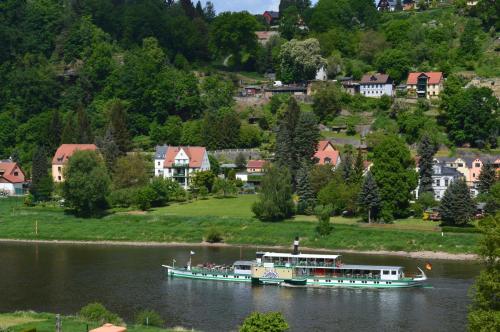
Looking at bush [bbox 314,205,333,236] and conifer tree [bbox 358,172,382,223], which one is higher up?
conifer tree [bbox 358,172,382,223]

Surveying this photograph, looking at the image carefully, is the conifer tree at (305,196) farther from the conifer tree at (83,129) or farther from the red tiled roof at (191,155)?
the conifer tree at (83,129)

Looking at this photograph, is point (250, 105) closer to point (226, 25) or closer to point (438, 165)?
point (226, 25)

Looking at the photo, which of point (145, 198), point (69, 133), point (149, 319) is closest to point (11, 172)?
point (69, 133)

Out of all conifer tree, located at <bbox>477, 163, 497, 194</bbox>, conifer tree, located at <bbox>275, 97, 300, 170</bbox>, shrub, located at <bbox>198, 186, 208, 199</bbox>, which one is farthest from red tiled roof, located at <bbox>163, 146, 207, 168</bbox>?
conifer tree, located at <bbox>477, 163, 497, 194</bbox>

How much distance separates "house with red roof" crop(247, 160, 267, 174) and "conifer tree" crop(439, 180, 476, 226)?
29.0 m

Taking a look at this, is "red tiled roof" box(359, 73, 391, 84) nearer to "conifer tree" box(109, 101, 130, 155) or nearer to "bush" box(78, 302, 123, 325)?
"conifer tree" box(109, 101, 130, 155)

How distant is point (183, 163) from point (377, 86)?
110 ft

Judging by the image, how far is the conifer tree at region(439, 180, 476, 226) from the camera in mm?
84000

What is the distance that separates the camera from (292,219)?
→ 3585 inches

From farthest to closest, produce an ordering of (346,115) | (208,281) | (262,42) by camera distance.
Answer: (262,42) < (346,115) < (208,281)

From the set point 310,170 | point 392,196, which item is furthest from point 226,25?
point 392,196

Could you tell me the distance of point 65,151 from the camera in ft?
375

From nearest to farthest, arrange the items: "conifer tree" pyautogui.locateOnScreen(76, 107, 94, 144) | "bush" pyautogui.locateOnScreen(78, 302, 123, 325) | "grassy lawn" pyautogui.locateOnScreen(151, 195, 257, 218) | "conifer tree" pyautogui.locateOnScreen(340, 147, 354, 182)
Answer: "bush" pyautogui.locateOnScreen(78, 302, 123, 325)
"grassy lawn" pyautogui.locateOnScreen(151, 195, 257, 218)
"conifer tree" pyautogui.locateOnScreen(340, 147, 354, 182)
"conifer tree" pyautogui.locateOnScreen(76, 107, 94, 144)

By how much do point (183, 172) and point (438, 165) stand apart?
30.1 m
